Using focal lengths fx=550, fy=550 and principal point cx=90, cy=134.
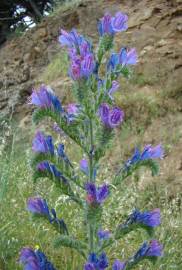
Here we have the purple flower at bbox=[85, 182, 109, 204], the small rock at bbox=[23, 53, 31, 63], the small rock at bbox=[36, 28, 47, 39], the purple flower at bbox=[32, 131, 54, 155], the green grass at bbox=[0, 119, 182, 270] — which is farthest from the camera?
the small rock at bbox=[36, 28, 47, 39]

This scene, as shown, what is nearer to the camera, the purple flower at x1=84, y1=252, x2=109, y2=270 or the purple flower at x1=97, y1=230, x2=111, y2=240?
the purple flower at x1=84, y1=252, x2=109, y2=270

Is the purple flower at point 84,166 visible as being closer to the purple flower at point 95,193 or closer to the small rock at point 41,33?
the purple flower at point 95,193

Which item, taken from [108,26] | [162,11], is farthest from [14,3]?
[108,26]

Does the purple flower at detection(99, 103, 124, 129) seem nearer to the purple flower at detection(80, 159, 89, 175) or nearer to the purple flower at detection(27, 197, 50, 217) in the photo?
the purple flower at detection(80, 159, 89, 175)

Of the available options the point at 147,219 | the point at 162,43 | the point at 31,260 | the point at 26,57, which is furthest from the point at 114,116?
the point at 26,57

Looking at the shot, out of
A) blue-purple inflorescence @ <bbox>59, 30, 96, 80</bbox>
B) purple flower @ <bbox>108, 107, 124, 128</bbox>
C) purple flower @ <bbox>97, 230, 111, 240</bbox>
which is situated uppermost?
blue-purple inflorescence @ <bbox>59, 30, 96, 80</bbox>

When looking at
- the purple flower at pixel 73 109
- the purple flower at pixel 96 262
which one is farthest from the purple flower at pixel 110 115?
the purple flower at pixel 96 262

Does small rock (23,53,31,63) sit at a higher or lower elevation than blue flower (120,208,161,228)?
lower

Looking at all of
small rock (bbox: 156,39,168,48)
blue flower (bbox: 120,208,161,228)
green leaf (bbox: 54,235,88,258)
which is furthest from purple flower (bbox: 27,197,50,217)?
small rock (bbox: 156,39,168,48)

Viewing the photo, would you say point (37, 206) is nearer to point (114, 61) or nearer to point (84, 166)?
point (84, 166)

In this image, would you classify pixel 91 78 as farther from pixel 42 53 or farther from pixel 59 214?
pixel 42 53
